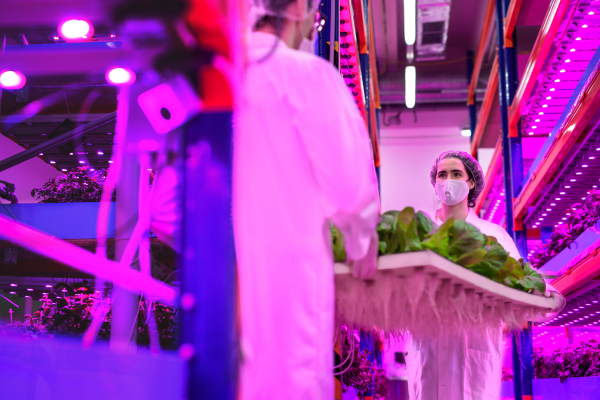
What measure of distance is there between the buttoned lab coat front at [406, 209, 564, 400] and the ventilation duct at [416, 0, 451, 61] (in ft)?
29.4

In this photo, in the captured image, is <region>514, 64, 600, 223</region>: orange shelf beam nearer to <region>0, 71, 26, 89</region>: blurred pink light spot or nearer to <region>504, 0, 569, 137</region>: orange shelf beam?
<region>504, 0, 569, 137</region>: orange shelf beam

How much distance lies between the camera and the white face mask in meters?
3.20

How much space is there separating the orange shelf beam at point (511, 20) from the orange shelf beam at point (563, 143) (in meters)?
2.33

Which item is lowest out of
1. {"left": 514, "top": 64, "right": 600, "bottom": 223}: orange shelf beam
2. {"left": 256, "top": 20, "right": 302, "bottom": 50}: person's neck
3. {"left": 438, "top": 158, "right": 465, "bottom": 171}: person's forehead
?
{"left": 256, "top": 20, "right": 302, "bottom": 50}: person's neck

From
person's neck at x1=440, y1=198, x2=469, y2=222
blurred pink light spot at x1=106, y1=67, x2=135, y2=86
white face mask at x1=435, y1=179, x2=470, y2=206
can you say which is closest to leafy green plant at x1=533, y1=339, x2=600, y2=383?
person's neck at x1=440, y1=198, x2=469, y2=222

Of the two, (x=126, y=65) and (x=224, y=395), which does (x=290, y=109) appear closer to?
(x=126, y=65)

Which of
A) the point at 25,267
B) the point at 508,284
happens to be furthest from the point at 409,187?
the point at 508,284

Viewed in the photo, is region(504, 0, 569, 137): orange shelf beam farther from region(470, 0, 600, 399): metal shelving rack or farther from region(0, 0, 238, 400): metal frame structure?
region(0, 0, 238, 400): metal frame structure

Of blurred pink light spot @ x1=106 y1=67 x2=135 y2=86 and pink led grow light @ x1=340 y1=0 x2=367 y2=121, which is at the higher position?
pink led grow light @ x1=340 y1=0 x2=367 y2=121

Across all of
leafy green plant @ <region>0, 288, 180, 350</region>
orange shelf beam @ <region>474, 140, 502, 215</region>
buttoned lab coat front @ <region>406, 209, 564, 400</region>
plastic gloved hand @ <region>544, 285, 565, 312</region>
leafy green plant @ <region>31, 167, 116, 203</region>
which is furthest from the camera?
orange shelf beam @ <region>474, 140, 502, 215</region>

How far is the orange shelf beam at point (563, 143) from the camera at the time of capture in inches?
174

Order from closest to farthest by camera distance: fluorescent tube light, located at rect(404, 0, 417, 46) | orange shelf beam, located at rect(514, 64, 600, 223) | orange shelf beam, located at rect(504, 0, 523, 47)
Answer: orange shelf beam, located at rect(514, 64, 600, 223), fluorescent tube light, located at rect(404, 0, 417, 46), orange shelf beam, located at rect(504, 0, 523, 47)

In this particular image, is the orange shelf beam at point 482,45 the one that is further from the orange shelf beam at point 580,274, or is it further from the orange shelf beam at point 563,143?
the orange shelf beam at point 580,274

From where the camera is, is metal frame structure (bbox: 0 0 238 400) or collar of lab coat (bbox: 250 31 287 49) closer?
metal frame structure (bbox: 0 0 238 400)
